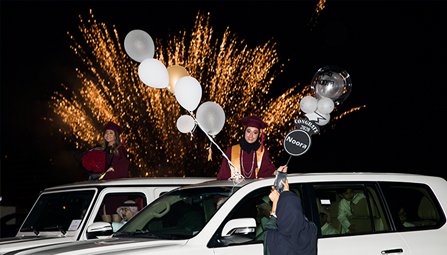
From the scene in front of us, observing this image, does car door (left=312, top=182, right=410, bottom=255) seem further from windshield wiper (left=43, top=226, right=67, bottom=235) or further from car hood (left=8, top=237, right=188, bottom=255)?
windshield wiper (left=43, top=226, right=67, bottom=235)

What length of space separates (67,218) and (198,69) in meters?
7.95

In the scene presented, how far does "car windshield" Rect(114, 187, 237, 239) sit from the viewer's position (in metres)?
4.00

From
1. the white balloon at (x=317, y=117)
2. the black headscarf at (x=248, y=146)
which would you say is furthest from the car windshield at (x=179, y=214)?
the white balloon at (x=317, y=117)

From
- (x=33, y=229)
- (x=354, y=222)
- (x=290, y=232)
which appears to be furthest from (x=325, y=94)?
(x=33, y=229)

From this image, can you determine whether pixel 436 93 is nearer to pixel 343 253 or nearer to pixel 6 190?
pixel 343 253

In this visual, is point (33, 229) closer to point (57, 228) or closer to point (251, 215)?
point (57, 228)

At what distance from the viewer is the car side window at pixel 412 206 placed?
14.9 ft

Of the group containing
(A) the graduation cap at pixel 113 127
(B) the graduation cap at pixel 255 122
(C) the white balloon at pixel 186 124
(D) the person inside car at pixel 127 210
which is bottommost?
(D) the person inside car at pixel 127 210

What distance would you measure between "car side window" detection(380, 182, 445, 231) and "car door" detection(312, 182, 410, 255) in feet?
0.39

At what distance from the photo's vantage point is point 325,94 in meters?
5.97

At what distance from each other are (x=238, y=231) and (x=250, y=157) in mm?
2092

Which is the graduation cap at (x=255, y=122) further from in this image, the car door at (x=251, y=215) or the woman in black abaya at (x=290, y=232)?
the woman in black abaya at (x=290, y=232)

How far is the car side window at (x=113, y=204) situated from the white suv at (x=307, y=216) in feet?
3.15

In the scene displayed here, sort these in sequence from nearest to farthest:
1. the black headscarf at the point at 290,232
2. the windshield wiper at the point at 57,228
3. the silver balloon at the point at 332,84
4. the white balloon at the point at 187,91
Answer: the black headscarf at the point at 290,232 < the windshield wiper at the point at 57,228 < the silver balloon at the point at 332,84 < the white balloon at the point at 187,91
